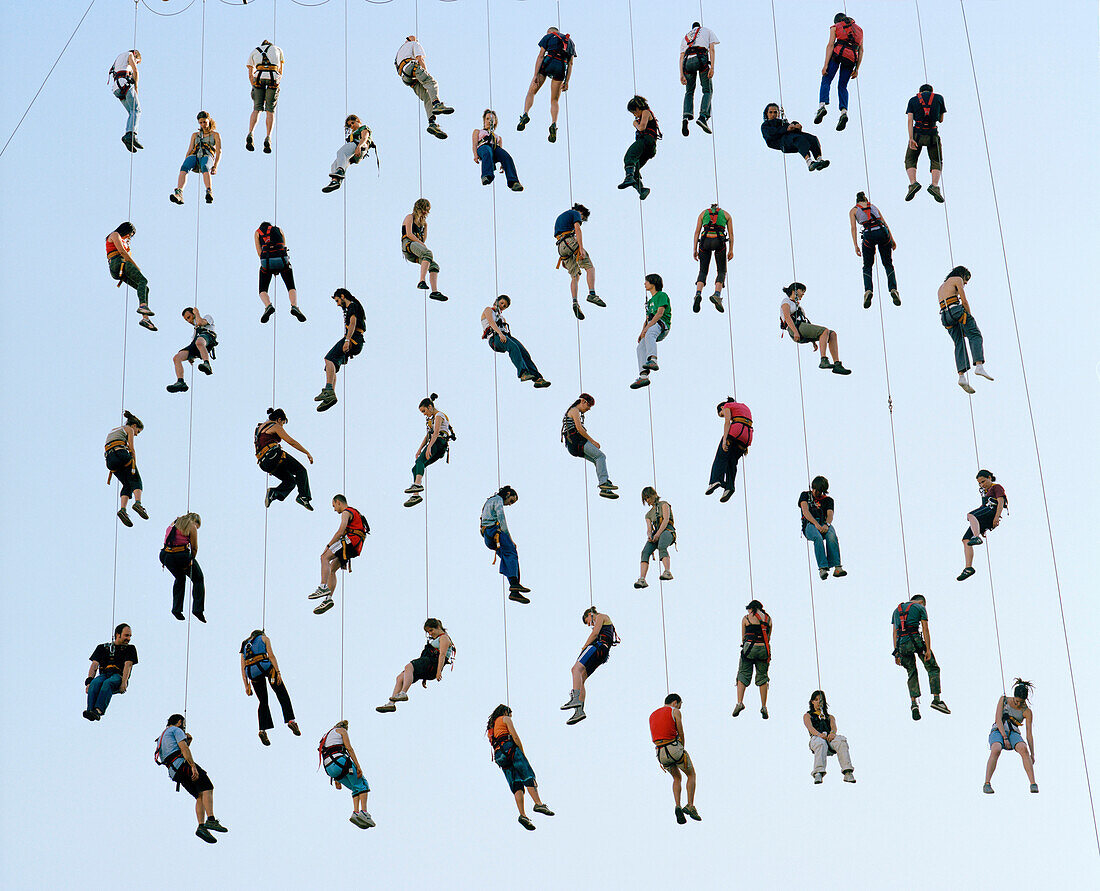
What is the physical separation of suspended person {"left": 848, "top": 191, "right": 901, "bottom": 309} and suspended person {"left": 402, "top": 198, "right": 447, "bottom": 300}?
470 cm

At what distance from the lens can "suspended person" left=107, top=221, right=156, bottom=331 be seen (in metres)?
20.4

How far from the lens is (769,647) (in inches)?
706

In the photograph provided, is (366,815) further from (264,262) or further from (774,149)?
(774,149)

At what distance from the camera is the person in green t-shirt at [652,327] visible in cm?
1903

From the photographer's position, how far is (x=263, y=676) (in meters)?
18.1

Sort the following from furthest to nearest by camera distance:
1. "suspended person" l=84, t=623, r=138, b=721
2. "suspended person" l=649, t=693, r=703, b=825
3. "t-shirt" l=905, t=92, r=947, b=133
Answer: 1. "t-shirt" l=905, t=92, r=947, b=133
2. "suspended person" l=84, t=623, r=138, b=721
3. "suspended person" l=649, t=693, r=703, b=825

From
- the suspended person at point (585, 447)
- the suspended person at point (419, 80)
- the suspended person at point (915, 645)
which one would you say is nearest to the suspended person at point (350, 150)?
the suspended person at point (419, 80)

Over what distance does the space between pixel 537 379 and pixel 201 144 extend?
5030mm

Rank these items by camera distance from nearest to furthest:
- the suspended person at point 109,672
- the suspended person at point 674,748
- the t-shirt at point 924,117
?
the suspended person at point 674,748 < the suspended person at point 109,672 < the t-shirt at point 924,117

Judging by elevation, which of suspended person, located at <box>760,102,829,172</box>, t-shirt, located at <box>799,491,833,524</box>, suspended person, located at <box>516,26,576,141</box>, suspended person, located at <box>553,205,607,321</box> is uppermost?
suspended person, located at <box>516,26,576,141</box>

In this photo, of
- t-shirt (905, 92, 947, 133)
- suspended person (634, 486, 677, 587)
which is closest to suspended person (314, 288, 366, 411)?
suspended person (634, 486, 677, 587)

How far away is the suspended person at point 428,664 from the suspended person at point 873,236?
6232 mm

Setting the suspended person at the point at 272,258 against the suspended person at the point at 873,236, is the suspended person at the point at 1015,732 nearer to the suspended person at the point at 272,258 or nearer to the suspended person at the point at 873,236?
the suspended person at the point at 873,236

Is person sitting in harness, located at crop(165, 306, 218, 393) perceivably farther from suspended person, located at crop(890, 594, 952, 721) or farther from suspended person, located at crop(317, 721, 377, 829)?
suspended person, located at crop(890, 594, 952, 721)
